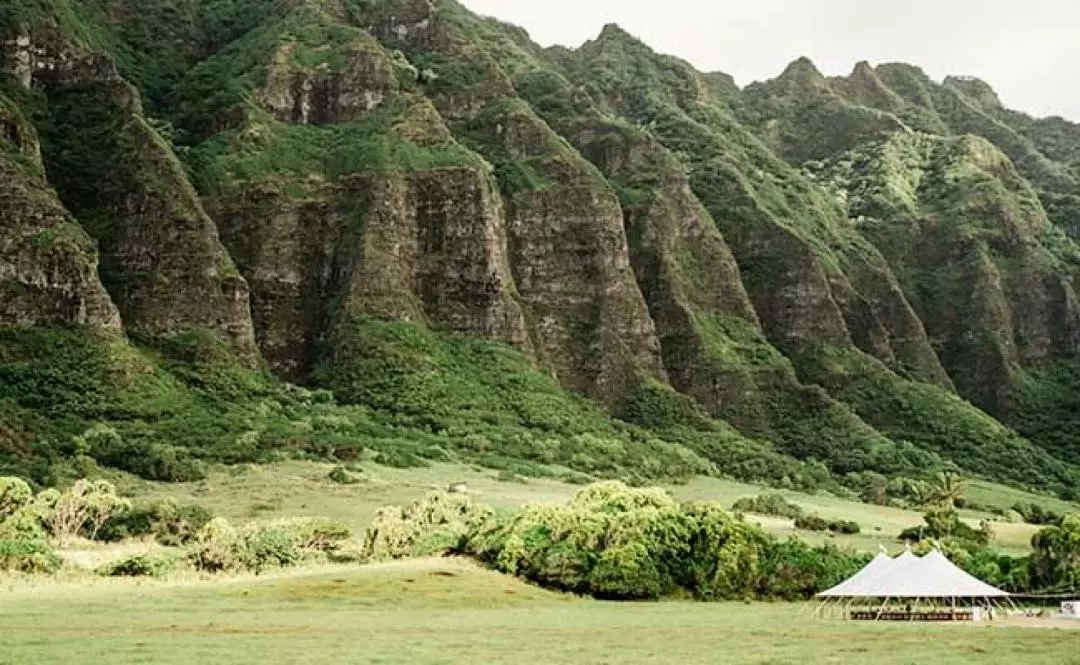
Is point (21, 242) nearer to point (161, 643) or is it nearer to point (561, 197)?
point (561, 197)

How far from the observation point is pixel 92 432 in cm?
10856

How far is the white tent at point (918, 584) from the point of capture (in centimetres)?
5394

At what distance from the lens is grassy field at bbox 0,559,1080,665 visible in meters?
38.6

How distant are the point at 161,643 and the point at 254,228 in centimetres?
12474

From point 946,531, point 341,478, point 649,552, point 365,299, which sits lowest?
point 946,531

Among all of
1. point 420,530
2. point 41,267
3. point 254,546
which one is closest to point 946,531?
point 420,530

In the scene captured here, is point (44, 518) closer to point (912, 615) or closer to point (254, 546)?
point (254, 546)

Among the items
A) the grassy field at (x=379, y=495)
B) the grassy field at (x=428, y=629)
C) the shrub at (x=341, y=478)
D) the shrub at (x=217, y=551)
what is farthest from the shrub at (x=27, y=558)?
the shrub at (x=341, y=478)

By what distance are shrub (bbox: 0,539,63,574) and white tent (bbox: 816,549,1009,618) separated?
1457 inches

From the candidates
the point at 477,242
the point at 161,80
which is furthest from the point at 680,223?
the point at 161,80

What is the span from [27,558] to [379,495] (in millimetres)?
40539

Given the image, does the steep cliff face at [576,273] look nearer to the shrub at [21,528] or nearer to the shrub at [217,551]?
the shrub at [217,551]

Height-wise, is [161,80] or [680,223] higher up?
[161,80]

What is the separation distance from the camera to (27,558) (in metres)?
63.2
